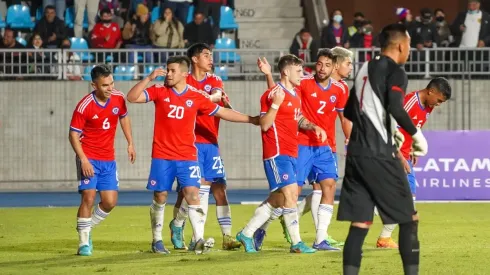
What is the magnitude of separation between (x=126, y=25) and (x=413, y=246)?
18658 mm

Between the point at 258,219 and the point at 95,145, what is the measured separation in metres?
1.98

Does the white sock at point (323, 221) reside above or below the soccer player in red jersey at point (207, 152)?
below

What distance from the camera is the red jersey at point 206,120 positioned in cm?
1430

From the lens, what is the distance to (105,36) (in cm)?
2728

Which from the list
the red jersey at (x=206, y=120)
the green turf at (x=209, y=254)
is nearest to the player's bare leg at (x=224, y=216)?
the green turf at (x=209, y=254)

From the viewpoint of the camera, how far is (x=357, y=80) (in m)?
9.95

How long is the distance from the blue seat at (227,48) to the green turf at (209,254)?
24.0ft

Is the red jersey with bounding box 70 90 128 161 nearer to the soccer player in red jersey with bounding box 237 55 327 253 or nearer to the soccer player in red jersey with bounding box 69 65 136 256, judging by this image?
the soccer player in red jersey with bounding box 69 65 136 256

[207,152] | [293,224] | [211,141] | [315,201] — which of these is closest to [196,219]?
[293,224]

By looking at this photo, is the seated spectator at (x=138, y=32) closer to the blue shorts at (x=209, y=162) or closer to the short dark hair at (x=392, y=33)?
the blue shorts at (x=209, y=162)

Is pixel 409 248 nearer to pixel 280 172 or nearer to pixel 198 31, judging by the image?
pixel 280 172

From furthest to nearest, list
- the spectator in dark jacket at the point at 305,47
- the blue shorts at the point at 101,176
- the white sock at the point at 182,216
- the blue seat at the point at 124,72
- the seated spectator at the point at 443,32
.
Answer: the seated spectator at the point at 443,32
the blue seat at the point at 124,72
the spectator in dark jacket at the point at 305,47
the white sock at the point at 182,216
the blue shorts at the point at 101,176

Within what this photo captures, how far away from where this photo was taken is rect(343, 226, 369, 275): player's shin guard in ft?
31.7

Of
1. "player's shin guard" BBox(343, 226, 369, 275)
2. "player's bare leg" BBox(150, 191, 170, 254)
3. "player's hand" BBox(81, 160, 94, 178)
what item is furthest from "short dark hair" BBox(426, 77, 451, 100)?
"player's shin guard" BBox(343, 226, 369, 275)
